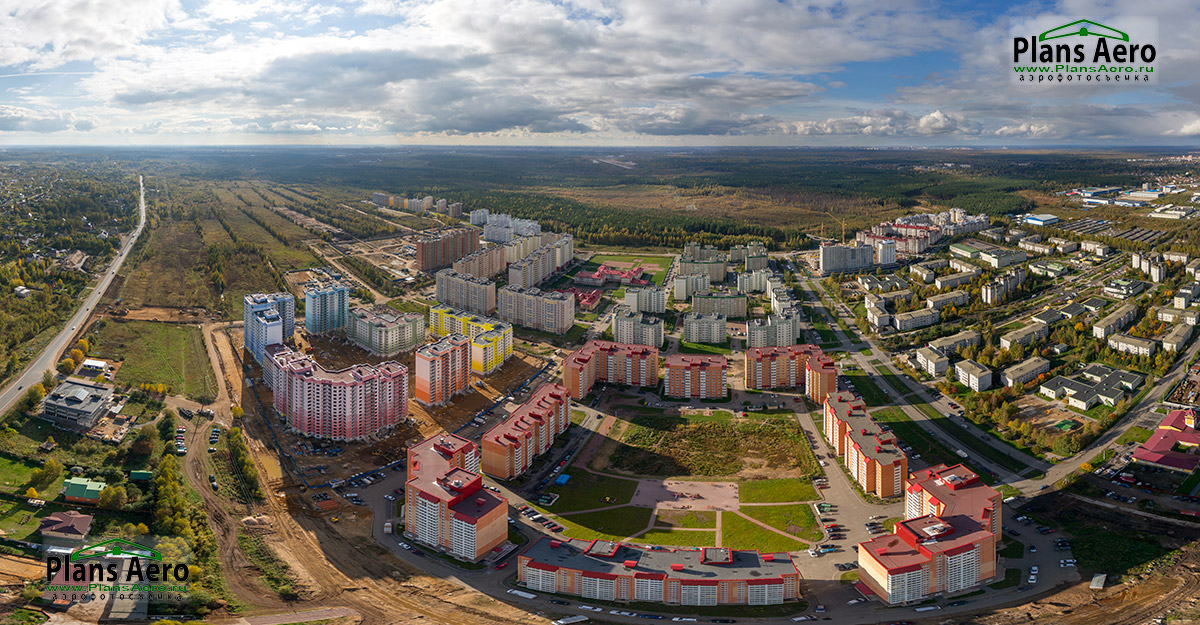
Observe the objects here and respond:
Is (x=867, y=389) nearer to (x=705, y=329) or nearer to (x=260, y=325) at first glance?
(x=705, y=329)

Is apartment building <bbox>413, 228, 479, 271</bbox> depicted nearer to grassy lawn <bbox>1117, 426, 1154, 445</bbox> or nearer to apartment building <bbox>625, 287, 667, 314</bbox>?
apartment building <bbox>625, 287, 667, 314</bbox>

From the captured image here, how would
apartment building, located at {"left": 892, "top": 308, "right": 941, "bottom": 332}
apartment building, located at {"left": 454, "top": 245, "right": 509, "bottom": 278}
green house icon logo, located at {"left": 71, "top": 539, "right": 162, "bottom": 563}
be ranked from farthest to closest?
apartment building, located at {"left": 454, "top": 245, "right": 509, "bottom": 278} < apartment building, located at {"left": 892, "top": 308, "right": 941, "bottom": 332} < green house icon logo, located at {"left": 71, "top": 539, "right": 162, "bottom": 563}

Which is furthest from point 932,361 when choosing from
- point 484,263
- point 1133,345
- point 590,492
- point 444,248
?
point 444,248

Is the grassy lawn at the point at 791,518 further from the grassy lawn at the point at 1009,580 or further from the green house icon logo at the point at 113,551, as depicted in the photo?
the green house icon logo at the point at 113,551

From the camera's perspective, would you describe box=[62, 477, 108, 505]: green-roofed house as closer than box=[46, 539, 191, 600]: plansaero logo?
No

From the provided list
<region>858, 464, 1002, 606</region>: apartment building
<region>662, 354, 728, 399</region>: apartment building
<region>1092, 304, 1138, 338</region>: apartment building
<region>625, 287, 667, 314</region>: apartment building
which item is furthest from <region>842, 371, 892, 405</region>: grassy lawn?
<region>625, 287, 667, 314</region>: apartment building
